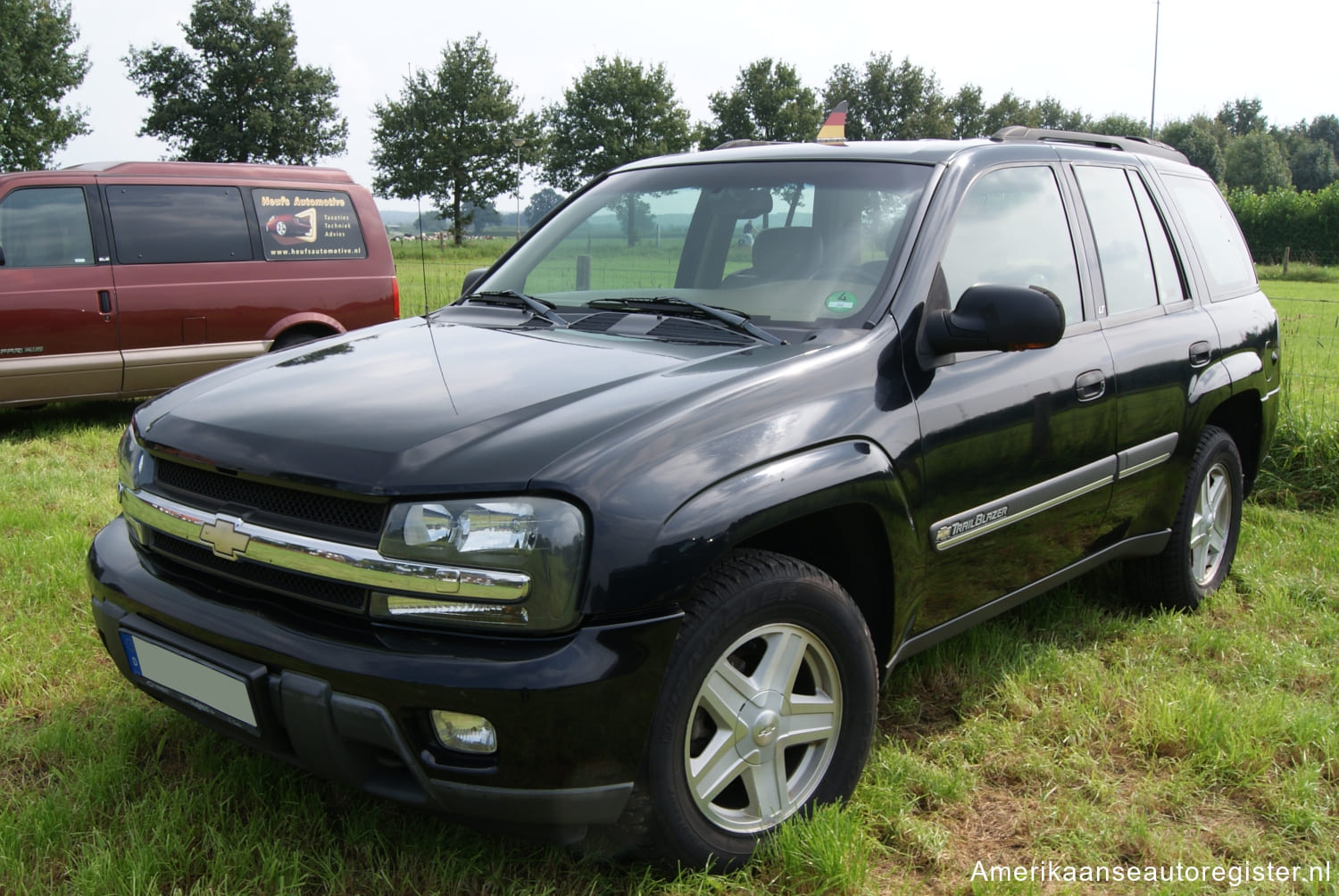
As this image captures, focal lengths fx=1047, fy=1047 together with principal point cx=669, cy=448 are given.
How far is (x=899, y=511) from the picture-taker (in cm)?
253

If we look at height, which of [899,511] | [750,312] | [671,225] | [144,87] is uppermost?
[144,87]

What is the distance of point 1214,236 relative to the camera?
14.0 feet

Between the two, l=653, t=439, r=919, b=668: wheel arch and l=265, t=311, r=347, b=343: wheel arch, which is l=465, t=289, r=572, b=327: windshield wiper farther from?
l=265, t=311, r=347, b=343: wheel arch

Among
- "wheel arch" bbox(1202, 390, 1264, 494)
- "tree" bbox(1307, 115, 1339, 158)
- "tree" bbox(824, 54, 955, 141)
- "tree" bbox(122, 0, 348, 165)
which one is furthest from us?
"tree" bbox(1307, 115, 1339, 158)

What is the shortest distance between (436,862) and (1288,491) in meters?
5.27

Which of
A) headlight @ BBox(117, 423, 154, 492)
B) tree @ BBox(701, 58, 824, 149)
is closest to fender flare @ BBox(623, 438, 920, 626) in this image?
headlight @ BBox(117, 423, 154, 492)

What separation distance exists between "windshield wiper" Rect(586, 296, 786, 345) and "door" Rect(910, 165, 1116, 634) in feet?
1.32

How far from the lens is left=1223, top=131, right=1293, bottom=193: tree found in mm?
82562

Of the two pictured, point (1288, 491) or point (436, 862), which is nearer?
point (436, 862)

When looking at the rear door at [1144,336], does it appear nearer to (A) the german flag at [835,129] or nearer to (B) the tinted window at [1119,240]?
(B) the tinted window at [1119,240]

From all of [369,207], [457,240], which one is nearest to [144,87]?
[457,240]

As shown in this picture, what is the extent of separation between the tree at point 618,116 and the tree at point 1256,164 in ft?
174

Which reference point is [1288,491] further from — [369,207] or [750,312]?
[369,207]

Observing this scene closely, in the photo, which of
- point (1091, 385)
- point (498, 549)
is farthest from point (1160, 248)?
point (498, 549)
